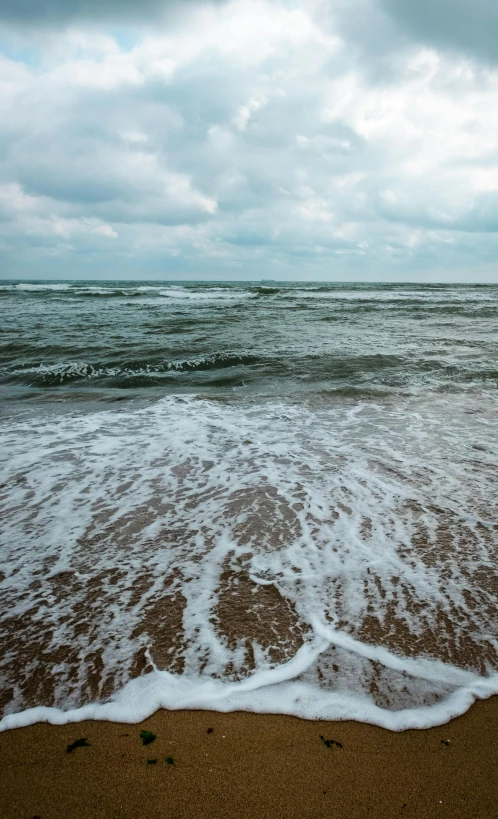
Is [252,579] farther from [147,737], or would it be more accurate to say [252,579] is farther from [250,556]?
[147,737]

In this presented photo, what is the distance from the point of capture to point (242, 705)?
1.95m

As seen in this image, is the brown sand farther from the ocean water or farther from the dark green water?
the dark green water

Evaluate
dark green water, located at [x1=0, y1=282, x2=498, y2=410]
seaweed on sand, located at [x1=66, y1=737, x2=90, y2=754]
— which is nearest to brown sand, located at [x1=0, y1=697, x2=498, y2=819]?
seaweed on sand, located at [x1=66, y1=737, x2=90, y2=754]

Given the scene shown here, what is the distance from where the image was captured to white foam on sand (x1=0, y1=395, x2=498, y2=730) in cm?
202

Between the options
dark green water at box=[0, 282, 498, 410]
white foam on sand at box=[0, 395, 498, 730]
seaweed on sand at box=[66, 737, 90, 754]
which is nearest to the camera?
seaweed on sand at box=[66, 737, 90, 754]

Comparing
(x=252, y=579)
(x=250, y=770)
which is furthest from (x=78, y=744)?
(x=252, y=579)

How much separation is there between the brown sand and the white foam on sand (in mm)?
86

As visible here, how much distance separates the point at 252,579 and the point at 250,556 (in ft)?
0.83

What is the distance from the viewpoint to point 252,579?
2770 millimetres

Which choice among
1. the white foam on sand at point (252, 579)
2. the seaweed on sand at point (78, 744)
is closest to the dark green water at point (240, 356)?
the white foam on sand at point (252, 579)

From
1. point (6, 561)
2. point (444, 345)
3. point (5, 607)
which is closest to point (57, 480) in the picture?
point (6, 561)

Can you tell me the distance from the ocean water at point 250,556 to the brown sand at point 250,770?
89mm

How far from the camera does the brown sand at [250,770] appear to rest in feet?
5.06

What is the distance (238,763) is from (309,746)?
279mm
